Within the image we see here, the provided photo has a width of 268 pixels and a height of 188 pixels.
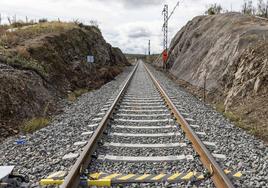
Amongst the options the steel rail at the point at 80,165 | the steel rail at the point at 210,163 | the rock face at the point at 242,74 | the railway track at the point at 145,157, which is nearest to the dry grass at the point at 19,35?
the railway track at the point at 145,157

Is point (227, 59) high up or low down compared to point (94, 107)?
up

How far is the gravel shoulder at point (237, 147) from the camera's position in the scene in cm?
450

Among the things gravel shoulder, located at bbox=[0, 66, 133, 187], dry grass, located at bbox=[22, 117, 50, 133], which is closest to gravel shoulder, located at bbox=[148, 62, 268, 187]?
gravel shoulder, located at bbox=[0, 66, 133, 187]

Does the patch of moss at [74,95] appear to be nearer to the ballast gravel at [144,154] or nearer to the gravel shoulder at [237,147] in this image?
the ballast gravel at [144,154]

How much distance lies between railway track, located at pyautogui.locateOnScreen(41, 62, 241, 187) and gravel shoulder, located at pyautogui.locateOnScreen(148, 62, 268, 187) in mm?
223

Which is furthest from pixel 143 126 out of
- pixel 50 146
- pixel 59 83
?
pixel 59 83

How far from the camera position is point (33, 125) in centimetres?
751

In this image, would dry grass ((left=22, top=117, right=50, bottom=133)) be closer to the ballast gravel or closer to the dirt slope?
the dirt slope

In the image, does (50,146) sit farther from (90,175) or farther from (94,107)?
(94,107)

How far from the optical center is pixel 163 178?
4.36 m

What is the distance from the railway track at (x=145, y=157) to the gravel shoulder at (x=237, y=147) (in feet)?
0.73

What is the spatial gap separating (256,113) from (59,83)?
28.9ft

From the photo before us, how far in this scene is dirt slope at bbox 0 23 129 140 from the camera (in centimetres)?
816

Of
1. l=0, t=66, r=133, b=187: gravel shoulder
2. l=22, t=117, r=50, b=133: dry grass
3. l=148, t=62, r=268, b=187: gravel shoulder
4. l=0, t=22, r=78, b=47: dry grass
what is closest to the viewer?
l=148, t=62, r=268, b=187: gravel shoulder
